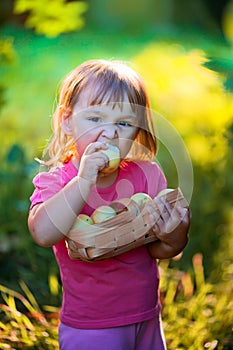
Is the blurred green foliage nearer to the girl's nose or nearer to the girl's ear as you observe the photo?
the girl's ear

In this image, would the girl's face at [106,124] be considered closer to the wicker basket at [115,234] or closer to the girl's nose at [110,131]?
the girl's nose at [110,131]

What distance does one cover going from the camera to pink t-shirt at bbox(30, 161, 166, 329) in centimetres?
223

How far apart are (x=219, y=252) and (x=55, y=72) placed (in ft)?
7.69

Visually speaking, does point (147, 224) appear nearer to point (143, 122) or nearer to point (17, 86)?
point (143, 122)

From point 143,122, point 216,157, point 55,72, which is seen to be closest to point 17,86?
point 55,72

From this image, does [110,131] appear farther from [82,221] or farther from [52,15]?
[52,15]

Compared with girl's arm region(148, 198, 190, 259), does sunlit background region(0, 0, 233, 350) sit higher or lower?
lower

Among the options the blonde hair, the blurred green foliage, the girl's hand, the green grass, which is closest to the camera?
the girl's hand

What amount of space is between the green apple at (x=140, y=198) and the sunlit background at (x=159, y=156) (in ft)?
2.04

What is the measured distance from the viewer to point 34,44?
4625mm

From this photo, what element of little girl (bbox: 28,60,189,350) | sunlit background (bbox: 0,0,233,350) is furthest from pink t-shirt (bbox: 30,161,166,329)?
sunlit background (bbox: 0,0,233,350)

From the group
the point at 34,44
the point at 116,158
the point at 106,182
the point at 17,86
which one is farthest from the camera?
the point at 17,86

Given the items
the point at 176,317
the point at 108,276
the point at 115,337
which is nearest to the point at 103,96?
the point at 108,276

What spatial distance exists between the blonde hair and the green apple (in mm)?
153
